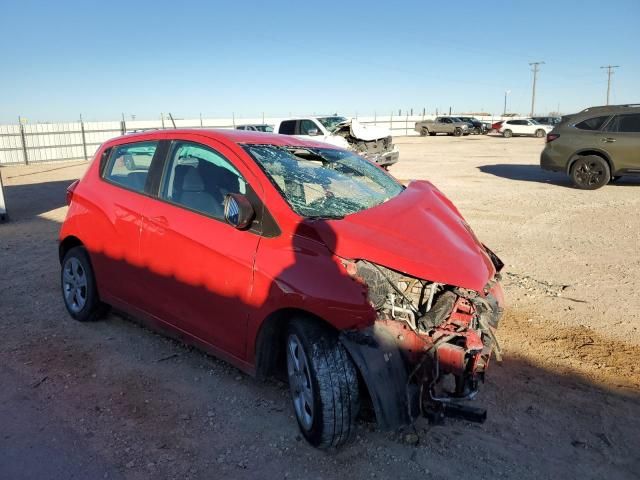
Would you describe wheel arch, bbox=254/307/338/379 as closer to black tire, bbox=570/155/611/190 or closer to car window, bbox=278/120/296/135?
black tire, bbox=570/155/611/190

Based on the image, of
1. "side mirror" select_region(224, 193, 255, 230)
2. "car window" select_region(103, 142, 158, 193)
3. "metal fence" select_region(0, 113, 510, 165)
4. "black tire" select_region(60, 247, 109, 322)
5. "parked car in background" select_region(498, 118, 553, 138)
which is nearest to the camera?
"side mirror" select_region(224, 193, 255, 230)

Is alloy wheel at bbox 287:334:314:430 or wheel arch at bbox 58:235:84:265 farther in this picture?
wheel arch at bbox 58:235:84:265

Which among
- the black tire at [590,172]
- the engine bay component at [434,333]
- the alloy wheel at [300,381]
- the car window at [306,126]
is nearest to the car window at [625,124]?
the black tire at [590,172]

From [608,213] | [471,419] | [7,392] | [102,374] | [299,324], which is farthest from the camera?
[608,213]

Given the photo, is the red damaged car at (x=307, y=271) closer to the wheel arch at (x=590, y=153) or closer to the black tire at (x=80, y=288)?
the black tire at (x=80, y=288)

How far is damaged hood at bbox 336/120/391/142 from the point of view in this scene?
594 inches

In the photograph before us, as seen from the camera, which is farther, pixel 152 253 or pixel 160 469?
pixel 152 253

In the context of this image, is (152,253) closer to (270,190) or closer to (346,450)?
(270,190)

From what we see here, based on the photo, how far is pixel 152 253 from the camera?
141 inches

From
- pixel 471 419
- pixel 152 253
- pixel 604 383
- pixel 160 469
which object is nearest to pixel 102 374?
pixel 152 253

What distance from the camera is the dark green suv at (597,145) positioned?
11.3 metres

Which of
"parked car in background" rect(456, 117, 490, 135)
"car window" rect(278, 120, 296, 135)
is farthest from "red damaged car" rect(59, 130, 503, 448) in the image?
"parked car in background" rect(456, 117, 490, 135)

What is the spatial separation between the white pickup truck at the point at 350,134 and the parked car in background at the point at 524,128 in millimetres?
26423

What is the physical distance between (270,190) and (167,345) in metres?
1.79
